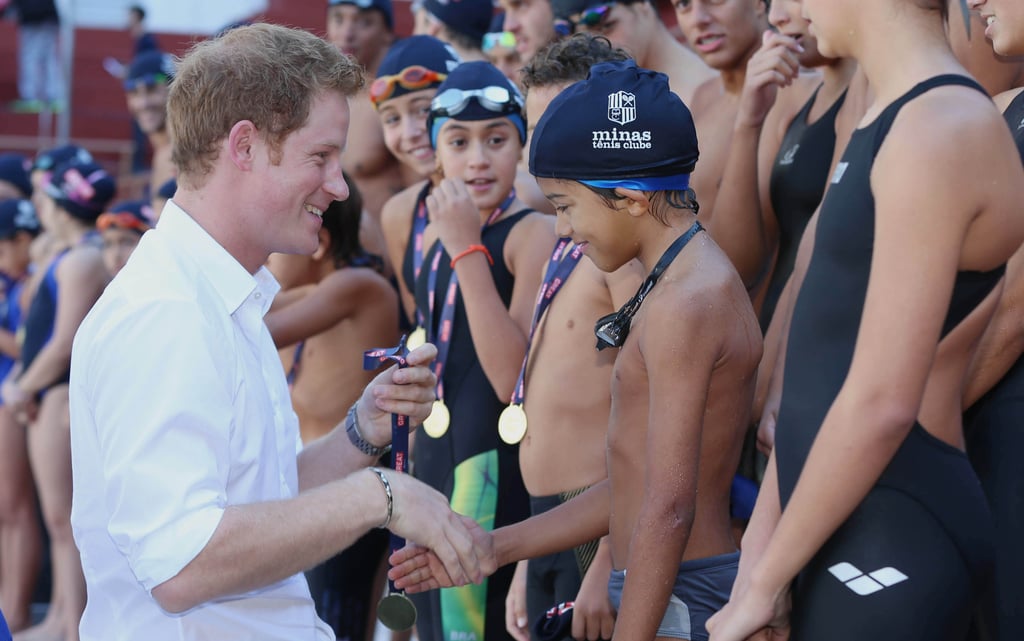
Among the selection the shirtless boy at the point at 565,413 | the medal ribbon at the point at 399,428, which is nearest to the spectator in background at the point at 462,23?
the shirtless boy at the point at 565,413

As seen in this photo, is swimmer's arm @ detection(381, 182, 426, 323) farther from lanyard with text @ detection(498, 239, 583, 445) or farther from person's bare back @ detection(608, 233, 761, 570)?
person's bare back @ detection(608, 233, 761, 570)

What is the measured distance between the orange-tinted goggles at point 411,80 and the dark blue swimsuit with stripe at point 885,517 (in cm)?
321

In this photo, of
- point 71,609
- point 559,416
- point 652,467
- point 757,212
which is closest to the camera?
point 652,467

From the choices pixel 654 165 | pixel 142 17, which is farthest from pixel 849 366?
pixel 142 17

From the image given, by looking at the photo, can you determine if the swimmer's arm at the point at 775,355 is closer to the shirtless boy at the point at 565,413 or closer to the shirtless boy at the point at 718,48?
the shirtless boy at the point at 565,413

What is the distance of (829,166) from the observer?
146 inches

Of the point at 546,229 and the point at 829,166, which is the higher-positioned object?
the point at 829,166

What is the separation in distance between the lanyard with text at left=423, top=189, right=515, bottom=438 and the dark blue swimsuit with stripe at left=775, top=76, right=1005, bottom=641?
2018 millimetres

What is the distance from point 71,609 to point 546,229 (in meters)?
4.06

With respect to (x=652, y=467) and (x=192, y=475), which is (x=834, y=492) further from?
(x=192, y=475)

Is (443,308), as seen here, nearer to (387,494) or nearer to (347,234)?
(347,234)

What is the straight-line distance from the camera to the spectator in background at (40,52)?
1609cm

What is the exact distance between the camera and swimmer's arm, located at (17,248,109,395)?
22.6ft

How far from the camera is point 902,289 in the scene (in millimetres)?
2004
